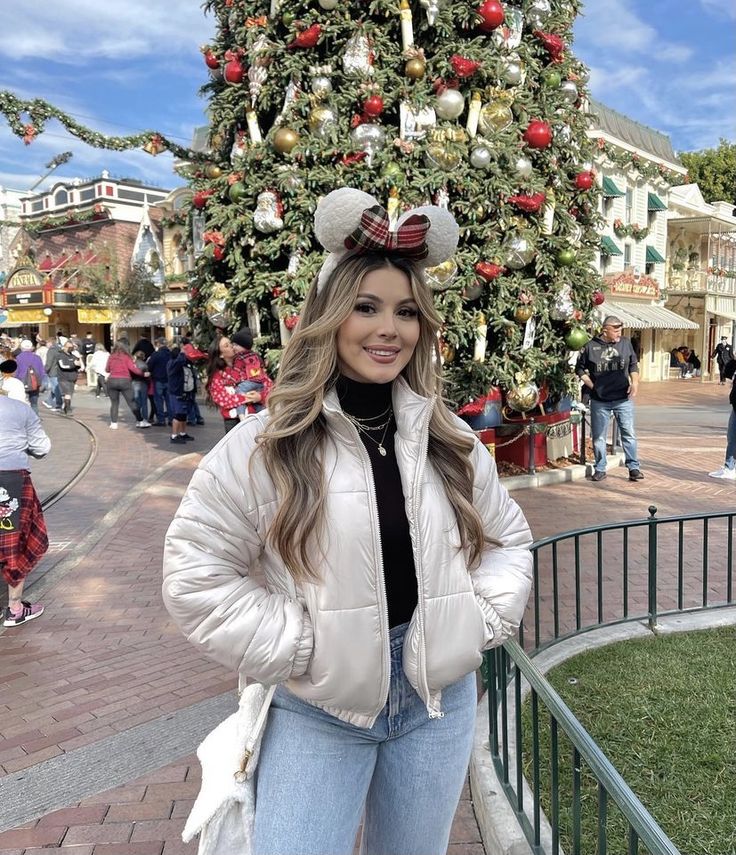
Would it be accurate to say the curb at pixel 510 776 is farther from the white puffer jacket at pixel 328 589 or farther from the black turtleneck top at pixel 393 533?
the black turtleneck top at pixel 393 533

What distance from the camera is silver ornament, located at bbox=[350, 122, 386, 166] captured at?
732cm

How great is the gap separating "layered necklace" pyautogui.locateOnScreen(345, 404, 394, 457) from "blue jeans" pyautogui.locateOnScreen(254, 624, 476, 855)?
0.43 meters

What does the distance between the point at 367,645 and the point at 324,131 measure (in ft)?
22.9

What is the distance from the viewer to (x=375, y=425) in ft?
5.70

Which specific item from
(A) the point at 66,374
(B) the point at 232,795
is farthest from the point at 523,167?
(A) the point at 66,374

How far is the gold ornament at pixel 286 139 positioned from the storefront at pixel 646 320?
1971 cm

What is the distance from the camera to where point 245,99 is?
850cm

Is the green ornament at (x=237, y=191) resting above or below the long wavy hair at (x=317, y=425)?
above

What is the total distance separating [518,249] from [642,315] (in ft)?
74.4

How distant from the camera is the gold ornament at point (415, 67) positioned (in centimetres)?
735

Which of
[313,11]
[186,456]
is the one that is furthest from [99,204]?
[313,11]

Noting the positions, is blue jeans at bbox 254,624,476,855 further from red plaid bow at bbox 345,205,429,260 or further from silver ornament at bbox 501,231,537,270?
silver ornament at bbox 501,231,537,270

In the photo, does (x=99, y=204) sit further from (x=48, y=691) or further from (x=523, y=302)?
(x=48, y=691)

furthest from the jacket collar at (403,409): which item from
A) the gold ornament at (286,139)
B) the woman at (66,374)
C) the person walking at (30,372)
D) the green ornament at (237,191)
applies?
the woman at (66,374)
